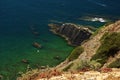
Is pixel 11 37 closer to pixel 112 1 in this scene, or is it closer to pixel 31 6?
pixel 31 6

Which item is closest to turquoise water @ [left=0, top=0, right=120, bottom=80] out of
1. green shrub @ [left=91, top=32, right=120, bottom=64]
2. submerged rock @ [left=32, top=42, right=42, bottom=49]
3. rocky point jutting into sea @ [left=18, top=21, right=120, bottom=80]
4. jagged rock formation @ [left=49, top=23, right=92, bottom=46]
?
submerged rock @ [left=32, top=42, right=42, bottom=49]

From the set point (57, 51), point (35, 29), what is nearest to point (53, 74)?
point (57, 51)

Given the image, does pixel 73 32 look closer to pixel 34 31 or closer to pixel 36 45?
pixel 34 31

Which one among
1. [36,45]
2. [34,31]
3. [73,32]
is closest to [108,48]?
[36,45]

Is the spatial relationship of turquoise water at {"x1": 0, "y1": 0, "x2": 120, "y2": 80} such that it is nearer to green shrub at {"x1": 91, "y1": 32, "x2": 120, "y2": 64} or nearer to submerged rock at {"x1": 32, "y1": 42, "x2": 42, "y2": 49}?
submerged rock at {"x1": 32, "y1": 42, "x2": 42, "y2": 49}

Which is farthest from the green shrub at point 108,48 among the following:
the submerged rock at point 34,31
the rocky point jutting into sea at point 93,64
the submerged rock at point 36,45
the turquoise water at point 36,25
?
the submerged rock at point 34,31
